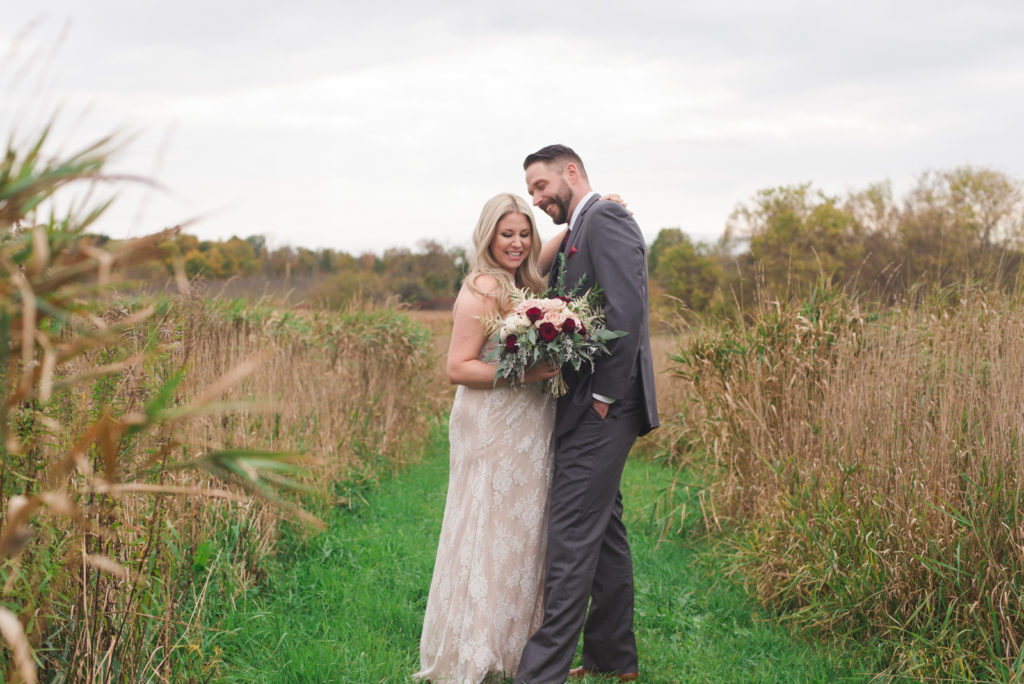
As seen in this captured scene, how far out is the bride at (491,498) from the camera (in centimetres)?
374

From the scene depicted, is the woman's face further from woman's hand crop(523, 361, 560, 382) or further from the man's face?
woman's hand crop(523, 361, 560, 382)

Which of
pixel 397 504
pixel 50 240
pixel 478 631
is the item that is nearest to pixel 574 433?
pixel 478 631

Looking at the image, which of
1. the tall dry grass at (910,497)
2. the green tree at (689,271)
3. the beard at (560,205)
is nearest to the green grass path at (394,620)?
the tall dry grass at (910,497)

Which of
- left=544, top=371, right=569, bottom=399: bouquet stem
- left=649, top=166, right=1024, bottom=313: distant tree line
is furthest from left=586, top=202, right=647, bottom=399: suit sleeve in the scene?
left=649, top=166, right=1024, bottom=313: distant tree line

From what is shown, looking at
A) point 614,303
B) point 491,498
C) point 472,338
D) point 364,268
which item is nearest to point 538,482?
point 491,498

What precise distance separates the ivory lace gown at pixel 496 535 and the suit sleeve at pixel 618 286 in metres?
0.39

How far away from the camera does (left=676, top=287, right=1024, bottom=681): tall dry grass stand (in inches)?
131

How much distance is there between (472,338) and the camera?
3.77 m

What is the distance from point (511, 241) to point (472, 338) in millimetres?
531

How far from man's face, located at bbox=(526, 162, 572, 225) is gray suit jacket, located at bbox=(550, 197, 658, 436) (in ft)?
0.79

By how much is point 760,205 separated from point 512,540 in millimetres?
54322

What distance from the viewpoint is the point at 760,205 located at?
5416 cm

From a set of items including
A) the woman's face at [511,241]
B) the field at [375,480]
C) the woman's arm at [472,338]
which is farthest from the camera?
the woman's face at [511,241]

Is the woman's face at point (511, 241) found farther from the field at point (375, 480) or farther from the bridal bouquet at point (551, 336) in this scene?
the field at point (375, 480)
